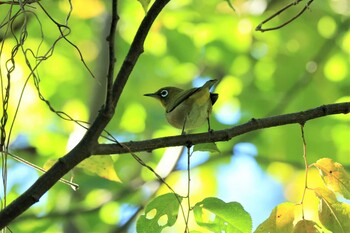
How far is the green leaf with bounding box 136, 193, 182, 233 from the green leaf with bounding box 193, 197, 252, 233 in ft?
0.29

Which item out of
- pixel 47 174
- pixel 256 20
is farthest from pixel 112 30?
pixel 256 20

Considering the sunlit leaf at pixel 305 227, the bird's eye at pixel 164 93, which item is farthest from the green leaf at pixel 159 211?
the bird's eye at pixel 164 93

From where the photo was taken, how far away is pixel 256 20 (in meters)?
5.00

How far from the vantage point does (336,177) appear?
1933 millimetres

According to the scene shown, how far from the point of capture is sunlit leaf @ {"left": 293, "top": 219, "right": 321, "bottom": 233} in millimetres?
1866

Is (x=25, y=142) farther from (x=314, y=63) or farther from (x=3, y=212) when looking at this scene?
(x=3, y=212)

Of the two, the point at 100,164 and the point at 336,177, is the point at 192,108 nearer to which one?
the point at 100,164

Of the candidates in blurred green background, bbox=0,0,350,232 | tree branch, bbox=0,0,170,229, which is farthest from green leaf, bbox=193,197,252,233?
blurred green background, bbox=0,0,350,232

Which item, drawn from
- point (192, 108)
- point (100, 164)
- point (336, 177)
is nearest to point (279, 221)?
point (336, 177)

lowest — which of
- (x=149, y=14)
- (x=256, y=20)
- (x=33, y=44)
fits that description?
(x=256, y=20)

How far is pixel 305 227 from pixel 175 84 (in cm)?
406

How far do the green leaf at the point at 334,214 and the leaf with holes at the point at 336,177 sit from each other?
5 centimetres

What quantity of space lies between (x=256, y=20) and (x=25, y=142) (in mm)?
2787

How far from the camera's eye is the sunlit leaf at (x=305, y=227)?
1866 millimetres
